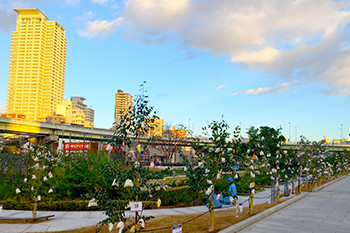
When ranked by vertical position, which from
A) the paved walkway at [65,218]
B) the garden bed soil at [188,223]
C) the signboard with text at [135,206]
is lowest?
the paved walkway at [65,218]

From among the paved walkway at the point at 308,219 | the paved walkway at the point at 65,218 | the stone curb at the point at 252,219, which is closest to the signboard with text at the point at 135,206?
the stone curb at the point at 252,219

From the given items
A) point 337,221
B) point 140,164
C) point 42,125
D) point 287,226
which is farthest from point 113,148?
point 42,125

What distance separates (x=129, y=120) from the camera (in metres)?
7.15

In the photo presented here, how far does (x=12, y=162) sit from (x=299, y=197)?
57.8 ft

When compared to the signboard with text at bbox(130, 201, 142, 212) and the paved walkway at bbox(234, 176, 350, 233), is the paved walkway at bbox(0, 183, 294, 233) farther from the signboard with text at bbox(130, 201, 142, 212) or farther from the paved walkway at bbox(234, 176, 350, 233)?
the signboard with text at bbox(130, 201, 142, 212)

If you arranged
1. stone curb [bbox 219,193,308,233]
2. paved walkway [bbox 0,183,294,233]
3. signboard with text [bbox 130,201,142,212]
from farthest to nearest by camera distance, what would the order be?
paved walkway [bbox 0,183,294,233] → stone curb [bbox 219,193,308,233] → signboard with text [bbox 130,201,142,212]

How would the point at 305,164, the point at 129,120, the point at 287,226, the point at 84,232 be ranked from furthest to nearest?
the point at 305,164, the point at 287,226, the point at 84,232, the point at 129,120

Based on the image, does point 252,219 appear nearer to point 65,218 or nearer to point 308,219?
point 308,219

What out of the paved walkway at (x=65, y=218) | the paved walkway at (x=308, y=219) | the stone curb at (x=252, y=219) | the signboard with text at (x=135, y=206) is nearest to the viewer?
the signboard with text at (x=135, y=206)

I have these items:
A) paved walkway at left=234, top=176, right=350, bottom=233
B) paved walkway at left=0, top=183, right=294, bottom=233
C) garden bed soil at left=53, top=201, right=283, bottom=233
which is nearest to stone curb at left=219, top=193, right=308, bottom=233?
paved walkway at left=234, top=176, right=350, bottom=233

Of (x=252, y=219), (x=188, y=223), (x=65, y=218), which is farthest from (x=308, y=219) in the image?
(x=65, y=218)

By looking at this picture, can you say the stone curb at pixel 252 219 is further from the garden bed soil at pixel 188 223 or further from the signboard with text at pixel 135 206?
the signboard with text at pixel 135 206

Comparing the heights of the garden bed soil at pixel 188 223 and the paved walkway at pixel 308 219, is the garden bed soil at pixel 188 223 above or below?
above

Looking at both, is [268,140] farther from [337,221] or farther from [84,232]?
[84,232]
